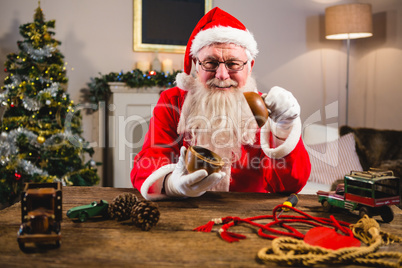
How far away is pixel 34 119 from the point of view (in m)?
3.06

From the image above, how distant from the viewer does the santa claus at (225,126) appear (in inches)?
53.4

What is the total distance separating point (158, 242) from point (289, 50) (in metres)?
3.95

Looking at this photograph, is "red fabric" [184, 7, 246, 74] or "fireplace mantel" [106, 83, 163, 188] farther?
"fireplace mantel" [106, 83, 163, 188]

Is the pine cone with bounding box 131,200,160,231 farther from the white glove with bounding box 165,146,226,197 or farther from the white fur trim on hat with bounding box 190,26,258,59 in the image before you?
the white fur trim on hat with bounding box 190,26,258,59

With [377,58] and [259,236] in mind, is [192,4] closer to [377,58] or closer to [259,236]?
[377,58]

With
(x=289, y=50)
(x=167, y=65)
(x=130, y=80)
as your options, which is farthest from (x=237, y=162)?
(x=289, y=50)

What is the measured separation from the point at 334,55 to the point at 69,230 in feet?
14.0

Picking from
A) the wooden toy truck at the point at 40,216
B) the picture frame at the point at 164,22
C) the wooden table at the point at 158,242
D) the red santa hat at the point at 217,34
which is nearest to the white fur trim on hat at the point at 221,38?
the red santa hat at the point at 217,34

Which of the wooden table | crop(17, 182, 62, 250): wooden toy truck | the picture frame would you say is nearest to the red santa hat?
the wooden table

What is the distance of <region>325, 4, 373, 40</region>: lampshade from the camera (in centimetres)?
354

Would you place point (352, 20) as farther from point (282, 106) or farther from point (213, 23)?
point (282, 106)

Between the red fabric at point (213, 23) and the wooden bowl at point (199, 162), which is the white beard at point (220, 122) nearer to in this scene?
the red fabric at point (213, 23)

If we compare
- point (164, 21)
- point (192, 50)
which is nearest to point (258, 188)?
point (192, 50)

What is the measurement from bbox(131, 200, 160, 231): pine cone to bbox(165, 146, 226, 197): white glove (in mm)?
174
